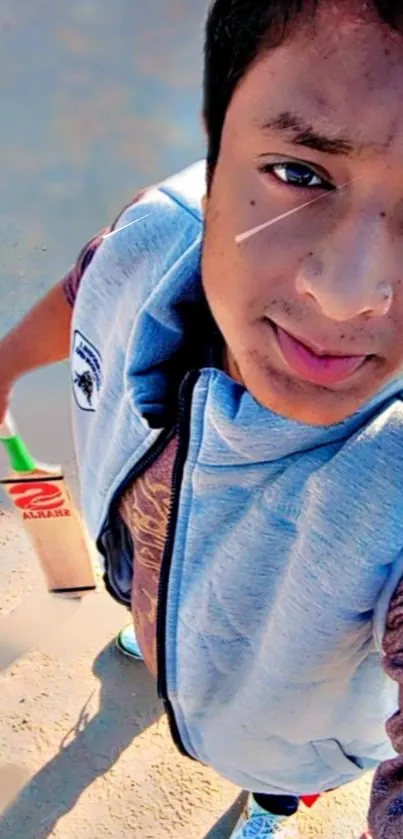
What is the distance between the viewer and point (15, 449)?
1.16 metres

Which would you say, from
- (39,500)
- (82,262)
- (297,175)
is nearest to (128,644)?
(39,500)

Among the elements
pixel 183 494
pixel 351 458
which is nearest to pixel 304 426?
pixel 351 458

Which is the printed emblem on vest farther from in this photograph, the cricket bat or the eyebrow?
the eyebrow

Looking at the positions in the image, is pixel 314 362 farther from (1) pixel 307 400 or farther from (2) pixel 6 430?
(2) pixel 6 430

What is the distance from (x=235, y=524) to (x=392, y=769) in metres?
0.21

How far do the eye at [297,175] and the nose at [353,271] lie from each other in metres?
0.04

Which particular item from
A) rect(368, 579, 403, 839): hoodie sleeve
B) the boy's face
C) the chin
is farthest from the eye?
rect(368, 579, 403, 839): hoodie sleeve

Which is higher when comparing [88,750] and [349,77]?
[349,77]

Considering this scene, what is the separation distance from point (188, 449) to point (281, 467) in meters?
0.09

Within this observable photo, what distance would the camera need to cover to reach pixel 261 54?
1.68 ft

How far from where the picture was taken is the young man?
482 millimetres

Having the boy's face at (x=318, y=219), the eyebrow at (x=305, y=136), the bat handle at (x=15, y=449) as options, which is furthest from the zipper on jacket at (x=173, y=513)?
the bat handle at (x=15, y=449)

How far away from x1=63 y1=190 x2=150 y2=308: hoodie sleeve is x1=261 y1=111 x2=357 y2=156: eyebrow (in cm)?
38

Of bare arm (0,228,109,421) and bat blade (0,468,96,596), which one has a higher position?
bare arm (0,228,109,421)
